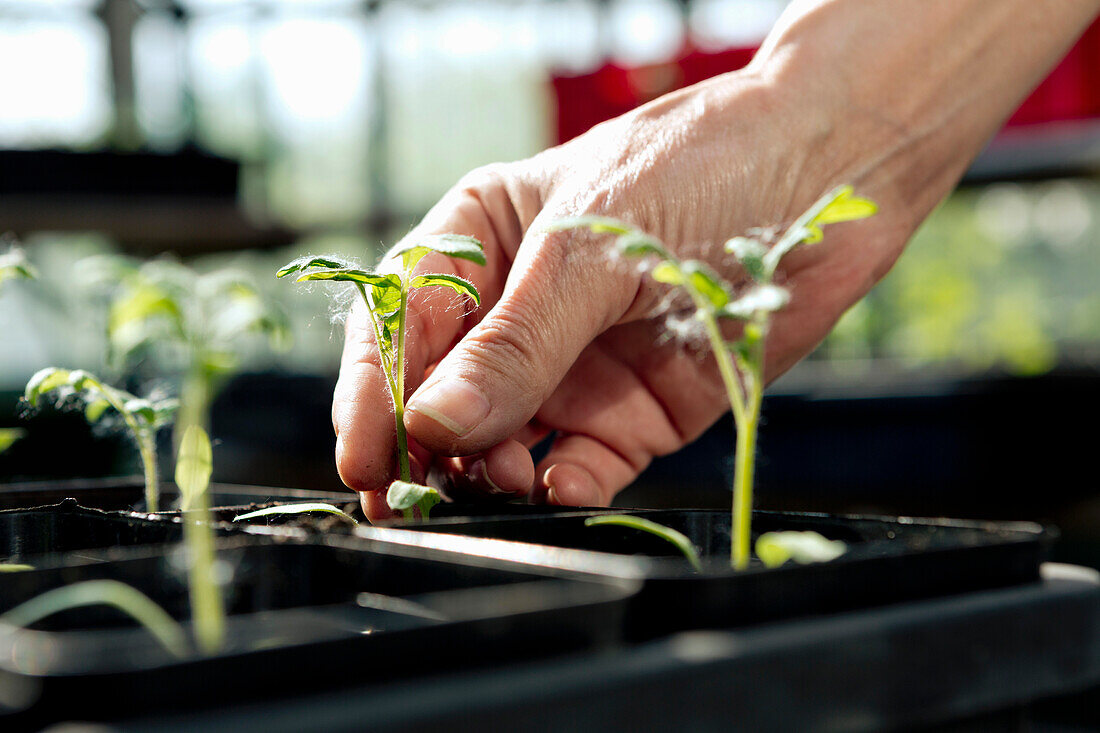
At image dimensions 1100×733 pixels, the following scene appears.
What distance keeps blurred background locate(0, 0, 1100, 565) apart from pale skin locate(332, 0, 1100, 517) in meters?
0.18

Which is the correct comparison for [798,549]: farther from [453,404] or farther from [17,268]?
[17,268]

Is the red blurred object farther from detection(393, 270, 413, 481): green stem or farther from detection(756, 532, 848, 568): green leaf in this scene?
detection(756, 532, 848, 568): green leaf

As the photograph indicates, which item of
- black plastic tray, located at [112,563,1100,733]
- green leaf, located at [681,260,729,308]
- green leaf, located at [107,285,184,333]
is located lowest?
black plastic tray, located at [112,563,1100,733]

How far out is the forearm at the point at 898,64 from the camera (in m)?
1.19

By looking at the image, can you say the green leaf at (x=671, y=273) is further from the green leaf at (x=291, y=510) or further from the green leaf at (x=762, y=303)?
the green leaf at (x=291, y=510)

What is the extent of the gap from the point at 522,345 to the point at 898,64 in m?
0.64

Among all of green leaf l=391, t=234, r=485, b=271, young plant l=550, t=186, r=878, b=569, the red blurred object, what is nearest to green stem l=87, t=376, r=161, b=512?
green leaf l=391, t=234, r=485, b=271

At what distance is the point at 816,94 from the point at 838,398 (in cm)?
196

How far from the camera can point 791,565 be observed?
446 millimetres

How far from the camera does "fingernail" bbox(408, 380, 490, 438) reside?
875 millimetres

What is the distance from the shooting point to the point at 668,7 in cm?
707

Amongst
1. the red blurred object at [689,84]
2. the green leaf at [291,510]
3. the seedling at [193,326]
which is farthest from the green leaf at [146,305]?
the red blurred object at [689,84]

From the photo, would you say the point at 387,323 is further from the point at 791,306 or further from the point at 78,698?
the point at 791,306

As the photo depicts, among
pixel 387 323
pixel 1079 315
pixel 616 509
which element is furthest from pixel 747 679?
pixel 1079 315
